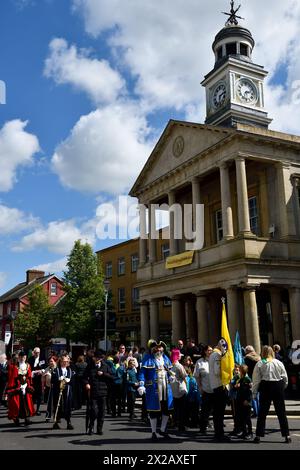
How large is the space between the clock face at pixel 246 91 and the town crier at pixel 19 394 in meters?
24.0

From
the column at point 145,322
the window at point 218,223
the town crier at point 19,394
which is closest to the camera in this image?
the town crier at point 19,394

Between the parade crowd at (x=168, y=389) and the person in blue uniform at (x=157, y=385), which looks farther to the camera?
the person in blue uniform at (x=157, y=385)

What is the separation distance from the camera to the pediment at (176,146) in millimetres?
26141

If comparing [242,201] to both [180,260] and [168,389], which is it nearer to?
[180,260]

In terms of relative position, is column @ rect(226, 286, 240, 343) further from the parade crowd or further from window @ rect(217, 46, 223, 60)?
window @ rect(217, 46, 223, 60)

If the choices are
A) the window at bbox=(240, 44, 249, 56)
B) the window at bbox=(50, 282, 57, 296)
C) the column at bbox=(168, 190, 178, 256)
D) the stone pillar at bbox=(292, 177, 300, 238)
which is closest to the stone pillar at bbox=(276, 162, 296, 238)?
the stone pillar at bbox=(292, 177, 300, 238)

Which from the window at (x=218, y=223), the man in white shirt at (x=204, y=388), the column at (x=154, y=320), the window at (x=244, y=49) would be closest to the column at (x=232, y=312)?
the window at (x=218, y=223)

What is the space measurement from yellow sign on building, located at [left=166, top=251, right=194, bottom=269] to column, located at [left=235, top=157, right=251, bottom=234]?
4.33 metres

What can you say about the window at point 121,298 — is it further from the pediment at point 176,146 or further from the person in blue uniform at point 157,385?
the person in blue uniform at point 157,385

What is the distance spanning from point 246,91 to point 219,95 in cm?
175

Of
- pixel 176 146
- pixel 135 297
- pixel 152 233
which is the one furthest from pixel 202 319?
pixel 135 297

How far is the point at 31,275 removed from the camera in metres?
69.5
